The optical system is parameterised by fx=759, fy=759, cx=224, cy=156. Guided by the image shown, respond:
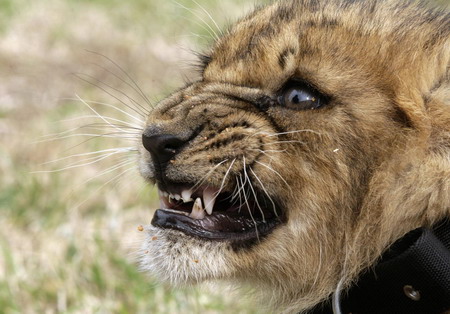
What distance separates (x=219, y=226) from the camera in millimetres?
3117

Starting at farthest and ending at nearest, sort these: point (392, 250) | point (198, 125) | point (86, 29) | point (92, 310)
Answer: point (86, 29) → point (92, 310) → point (198, 125) → point (392, 250)

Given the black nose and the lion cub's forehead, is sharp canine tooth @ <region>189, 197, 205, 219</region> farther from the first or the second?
the lion cub's forehead

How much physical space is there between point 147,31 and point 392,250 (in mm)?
7227

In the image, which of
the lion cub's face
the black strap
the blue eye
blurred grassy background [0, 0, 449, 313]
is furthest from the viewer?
blurred grassy background [0, 0, 449, 313]

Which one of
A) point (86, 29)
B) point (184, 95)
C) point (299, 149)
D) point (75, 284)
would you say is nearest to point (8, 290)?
point (75, 284)

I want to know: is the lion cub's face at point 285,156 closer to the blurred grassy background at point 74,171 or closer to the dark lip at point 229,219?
the dark lip at point 229,219

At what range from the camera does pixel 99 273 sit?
448 cm

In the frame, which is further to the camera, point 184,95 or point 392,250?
point 184,95

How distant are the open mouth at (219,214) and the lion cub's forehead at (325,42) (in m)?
0.51

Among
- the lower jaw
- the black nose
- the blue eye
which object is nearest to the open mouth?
the lower jaw

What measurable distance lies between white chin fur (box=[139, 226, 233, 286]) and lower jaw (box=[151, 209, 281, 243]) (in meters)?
0.03

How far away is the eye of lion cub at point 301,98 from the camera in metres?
3.09

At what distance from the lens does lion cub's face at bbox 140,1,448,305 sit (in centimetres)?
297

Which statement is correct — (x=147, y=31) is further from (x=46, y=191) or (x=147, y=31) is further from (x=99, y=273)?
(x=99, y=273)
